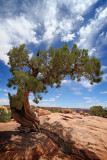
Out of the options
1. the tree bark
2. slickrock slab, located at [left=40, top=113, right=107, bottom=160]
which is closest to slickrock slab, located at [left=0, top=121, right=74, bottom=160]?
slickrock slab, located at [left=40, top=113, right=107, bottom=160]

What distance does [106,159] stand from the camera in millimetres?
5754

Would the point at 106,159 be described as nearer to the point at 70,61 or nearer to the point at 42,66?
the point at 70,61

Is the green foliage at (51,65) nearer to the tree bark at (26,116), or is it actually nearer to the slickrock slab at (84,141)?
the tree bark at (26,116)

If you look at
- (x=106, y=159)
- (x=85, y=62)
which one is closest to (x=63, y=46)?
(x=85, y=62)

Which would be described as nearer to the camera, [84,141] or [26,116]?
[84,141]

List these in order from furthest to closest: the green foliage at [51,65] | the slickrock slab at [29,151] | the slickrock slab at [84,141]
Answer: the green foliage at [51,65] < the slickrock slab at [29,151] < the slickrock slab at [84,141]

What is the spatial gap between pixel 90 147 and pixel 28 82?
24.4 ft

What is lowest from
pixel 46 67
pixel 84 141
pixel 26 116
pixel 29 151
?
pixel 29 151

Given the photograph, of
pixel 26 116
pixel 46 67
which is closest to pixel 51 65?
pixel 46 67

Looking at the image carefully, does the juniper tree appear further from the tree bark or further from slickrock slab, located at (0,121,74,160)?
slickrock slab, located at (0,121,74,160)

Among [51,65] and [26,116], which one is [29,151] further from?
[51,65]

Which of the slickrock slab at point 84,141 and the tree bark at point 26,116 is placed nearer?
the slickrock slab at point 84,141

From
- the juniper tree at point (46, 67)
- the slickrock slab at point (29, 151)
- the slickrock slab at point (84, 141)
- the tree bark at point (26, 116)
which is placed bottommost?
the slickrock slab at point (29, 151)

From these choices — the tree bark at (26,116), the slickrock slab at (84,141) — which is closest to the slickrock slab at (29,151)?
the slickrock slab at (84,141)
